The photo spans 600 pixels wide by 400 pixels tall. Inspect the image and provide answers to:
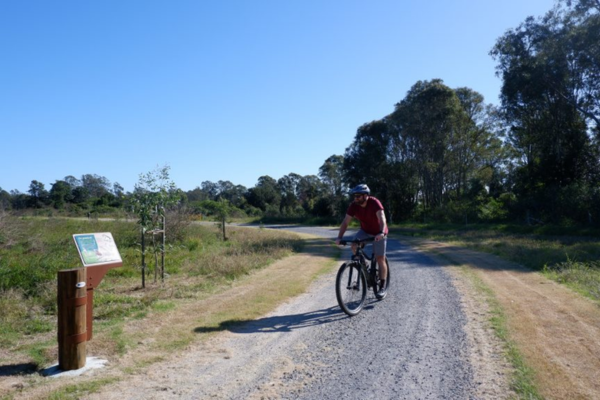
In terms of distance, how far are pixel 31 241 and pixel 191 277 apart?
6820mm

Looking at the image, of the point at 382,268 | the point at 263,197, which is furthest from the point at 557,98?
the point at 263,197

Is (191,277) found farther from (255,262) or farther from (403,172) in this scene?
(403,172)

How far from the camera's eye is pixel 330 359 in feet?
15.4

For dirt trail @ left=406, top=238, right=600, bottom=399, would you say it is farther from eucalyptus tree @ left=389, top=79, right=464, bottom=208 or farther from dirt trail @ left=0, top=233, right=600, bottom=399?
eucalyptus tree @ left=389, top=79, right=464, bottom=208

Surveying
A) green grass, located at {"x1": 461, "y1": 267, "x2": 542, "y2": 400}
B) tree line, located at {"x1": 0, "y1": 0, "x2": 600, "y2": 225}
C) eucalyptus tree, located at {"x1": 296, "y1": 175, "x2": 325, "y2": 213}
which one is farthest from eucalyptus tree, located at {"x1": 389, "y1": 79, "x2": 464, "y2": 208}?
green grass, located at {"x1": 461, "y1": 267, "x2": 542, "y2": 400}

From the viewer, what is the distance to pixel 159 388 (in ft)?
13.1

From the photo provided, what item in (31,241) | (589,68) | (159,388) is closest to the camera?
(159,388)

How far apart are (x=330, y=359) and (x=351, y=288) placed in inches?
79.4

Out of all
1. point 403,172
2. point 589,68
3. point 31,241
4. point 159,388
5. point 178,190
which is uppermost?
point 589,68

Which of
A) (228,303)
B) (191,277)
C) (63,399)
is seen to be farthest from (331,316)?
(191,277)

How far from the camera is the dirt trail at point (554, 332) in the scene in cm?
388

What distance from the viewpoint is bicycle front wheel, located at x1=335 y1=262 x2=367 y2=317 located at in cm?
643

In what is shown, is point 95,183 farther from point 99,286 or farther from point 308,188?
point 99,286

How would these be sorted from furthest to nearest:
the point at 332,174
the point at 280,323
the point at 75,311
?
the point at 332,174 → the point at 280,323 → the point at 75,311
